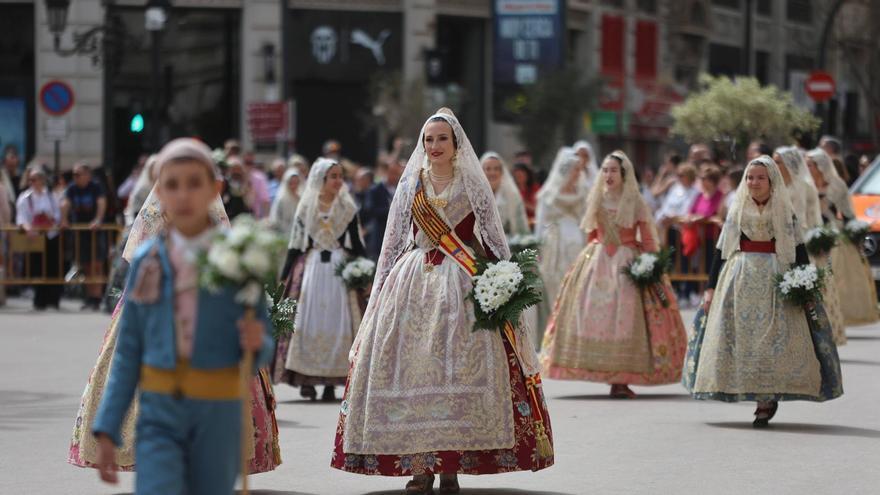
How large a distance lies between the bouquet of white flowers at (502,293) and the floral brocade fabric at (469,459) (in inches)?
11.5

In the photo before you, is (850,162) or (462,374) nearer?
(462,374)

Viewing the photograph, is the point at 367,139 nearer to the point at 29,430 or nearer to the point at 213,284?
the point at 29,430

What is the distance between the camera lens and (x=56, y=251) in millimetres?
25578

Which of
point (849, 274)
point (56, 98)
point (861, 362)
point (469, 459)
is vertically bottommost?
point (861, 362)

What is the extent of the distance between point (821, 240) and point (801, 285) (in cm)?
527

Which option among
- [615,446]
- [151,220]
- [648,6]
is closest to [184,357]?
[151,220]

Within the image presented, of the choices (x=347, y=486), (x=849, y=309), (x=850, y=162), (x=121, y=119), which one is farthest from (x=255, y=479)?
(x=121, y=119)

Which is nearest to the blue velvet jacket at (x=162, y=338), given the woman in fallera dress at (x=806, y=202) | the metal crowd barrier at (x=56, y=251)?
the woman in fallera dress at (x=806, y=202)

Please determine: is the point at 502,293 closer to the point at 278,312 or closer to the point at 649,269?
the point at 278,312

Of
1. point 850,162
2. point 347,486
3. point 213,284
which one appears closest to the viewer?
point 213,284

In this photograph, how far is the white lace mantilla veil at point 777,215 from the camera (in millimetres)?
12688

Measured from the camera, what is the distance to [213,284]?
19.7ft

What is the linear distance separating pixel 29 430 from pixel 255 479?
2.64 meters

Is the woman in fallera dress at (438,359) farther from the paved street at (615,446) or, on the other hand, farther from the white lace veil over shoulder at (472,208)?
the paved street at (615,446)
